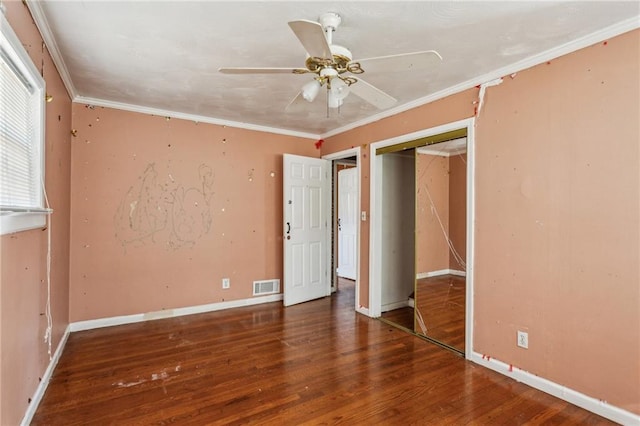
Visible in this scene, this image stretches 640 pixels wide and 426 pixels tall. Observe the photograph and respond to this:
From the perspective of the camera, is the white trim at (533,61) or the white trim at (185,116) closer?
the white trim at (533,61)

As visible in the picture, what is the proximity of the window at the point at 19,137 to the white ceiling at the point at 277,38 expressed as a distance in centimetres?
41

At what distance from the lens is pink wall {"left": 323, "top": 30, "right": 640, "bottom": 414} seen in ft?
6.59

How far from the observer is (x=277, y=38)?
7.12ft

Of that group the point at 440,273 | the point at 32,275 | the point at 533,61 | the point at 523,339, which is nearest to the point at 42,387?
the point at 32,275

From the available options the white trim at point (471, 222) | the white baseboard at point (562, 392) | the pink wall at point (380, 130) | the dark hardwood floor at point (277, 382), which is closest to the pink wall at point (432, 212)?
the pink wall at point (380, 130)

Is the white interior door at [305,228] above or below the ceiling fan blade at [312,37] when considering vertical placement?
below

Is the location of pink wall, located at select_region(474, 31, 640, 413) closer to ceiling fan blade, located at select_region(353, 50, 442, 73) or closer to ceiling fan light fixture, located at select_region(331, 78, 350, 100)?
ceiling fan blade, located at select_region(353, 50, 442, 73)

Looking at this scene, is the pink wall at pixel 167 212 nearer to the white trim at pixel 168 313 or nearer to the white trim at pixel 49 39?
the white trim at pixel 168 313

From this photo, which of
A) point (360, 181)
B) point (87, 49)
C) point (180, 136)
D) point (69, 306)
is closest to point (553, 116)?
point (360, 181)

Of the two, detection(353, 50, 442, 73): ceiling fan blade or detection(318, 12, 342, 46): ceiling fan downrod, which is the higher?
detection(318, 12, 342, 46): ceiling fan downrod

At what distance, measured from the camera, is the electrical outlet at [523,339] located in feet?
8.14

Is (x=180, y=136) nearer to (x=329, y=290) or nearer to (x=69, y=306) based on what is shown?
(x=69, y=306)

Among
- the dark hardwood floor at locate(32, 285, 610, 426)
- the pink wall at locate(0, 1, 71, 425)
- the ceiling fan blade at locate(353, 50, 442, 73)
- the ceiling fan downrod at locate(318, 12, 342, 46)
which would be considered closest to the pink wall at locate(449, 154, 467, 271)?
the dark hardwood floor at locate(32, 285, 610, 426)

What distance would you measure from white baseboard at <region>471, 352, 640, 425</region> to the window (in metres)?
3.26
